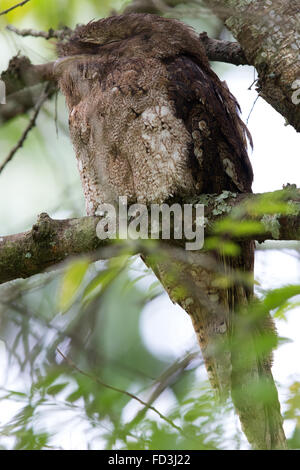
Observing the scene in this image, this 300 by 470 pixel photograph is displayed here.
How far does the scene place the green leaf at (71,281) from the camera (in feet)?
7.41

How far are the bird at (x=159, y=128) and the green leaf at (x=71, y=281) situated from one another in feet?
Answer: 3.00

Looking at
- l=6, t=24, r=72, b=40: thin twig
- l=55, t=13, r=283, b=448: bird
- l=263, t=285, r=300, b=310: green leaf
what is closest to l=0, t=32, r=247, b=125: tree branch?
l=6, t=24, r=72, b=40: thin twig

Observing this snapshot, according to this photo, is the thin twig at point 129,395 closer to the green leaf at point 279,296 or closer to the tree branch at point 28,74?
the green leaf at point 279,296

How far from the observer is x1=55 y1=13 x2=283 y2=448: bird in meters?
3.43

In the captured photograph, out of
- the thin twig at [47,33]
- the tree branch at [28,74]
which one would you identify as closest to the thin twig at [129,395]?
the tree branch at [28,74]

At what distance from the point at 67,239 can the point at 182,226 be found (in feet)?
1.99

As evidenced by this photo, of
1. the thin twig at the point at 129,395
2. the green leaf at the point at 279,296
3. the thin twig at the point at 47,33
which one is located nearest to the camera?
the green leaf at the point at 279,296

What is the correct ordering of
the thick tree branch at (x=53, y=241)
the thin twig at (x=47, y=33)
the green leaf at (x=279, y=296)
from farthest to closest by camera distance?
the thin twig at (x=47, y=33), the thick tree branch at (x=53, y=241), the green leaf at (x=279, y=296)

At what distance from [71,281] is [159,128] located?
1.41 m

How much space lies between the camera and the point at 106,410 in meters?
2.16

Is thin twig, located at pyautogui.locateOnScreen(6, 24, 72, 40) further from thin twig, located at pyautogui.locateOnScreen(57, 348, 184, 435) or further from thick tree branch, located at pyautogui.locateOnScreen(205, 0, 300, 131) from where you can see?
thin twig, located at pyautogui.locateOnScreen(57, 348, 184, 435)

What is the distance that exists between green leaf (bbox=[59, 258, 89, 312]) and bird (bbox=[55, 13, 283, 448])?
91 cm
